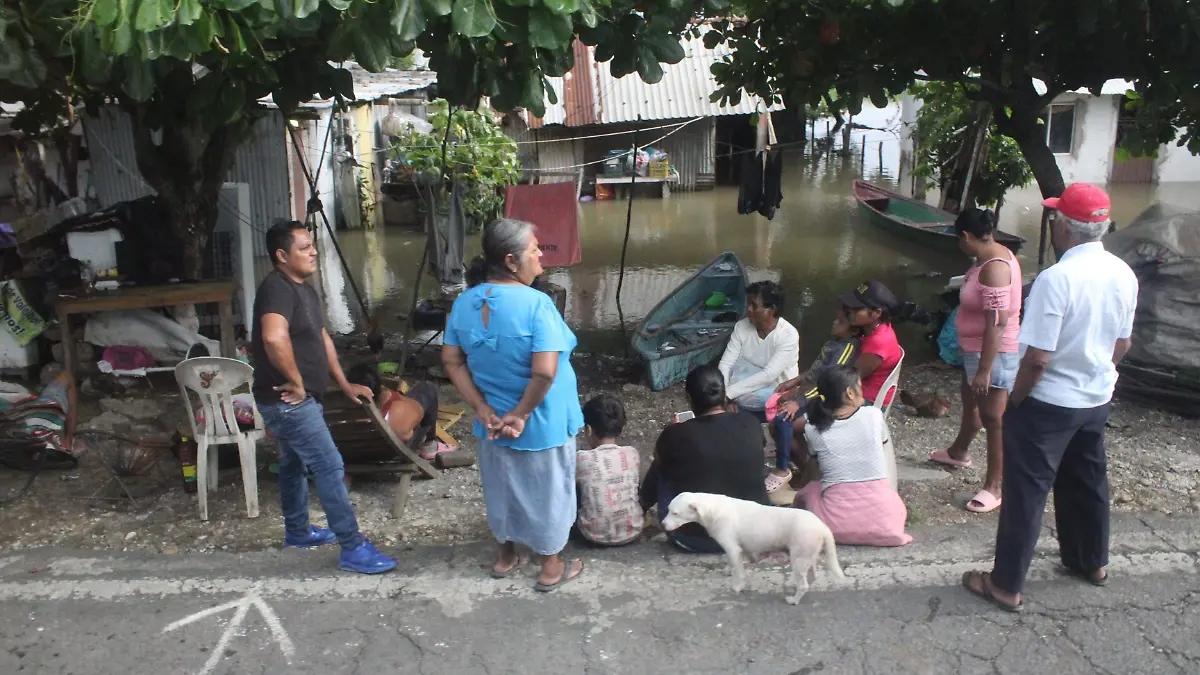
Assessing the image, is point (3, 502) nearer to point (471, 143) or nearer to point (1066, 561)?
point (1066, 561)

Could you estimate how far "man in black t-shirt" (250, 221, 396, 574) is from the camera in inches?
152

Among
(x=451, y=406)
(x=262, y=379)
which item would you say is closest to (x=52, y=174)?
(x=451, y=406)

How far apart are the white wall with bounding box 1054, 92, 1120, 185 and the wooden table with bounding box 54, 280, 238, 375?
19.3 meters

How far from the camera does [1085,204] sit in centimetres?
328

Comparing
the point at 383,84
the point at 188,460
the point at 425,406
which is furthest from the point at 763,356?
the point at 383,84

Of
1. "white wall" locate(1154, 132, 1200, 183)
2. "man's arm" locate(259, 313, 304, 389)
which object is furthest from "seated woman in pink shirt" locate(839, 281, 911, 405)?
"white wall" locate(1154, 132, 1200, 183)

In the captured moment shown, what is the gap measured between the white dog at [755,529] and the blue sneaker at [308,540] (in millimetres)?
1755

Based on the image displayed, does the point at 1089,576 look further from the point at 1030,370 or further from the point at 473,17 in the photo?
the point at 473,17

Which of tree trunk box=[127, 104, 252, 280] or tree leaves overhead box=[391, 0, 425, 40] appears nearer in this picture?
tree leaves overhead box=[391, 0, 425, 40]

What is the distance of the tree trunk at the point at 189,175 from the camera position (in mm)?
7398

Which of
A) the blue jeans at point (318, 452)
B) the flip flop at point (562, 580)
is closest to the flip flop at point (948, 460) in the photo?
the flip flop at point (562, 580)

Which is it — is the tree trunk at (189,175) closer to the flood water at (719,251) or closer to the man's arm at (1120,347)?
the flood water at (719,251)

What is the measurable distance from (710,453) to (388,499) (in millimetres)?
2128

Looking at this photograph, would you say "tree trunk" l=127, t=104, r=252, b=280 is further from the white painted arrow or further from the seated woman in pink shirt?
the seated woman in pink shirt
